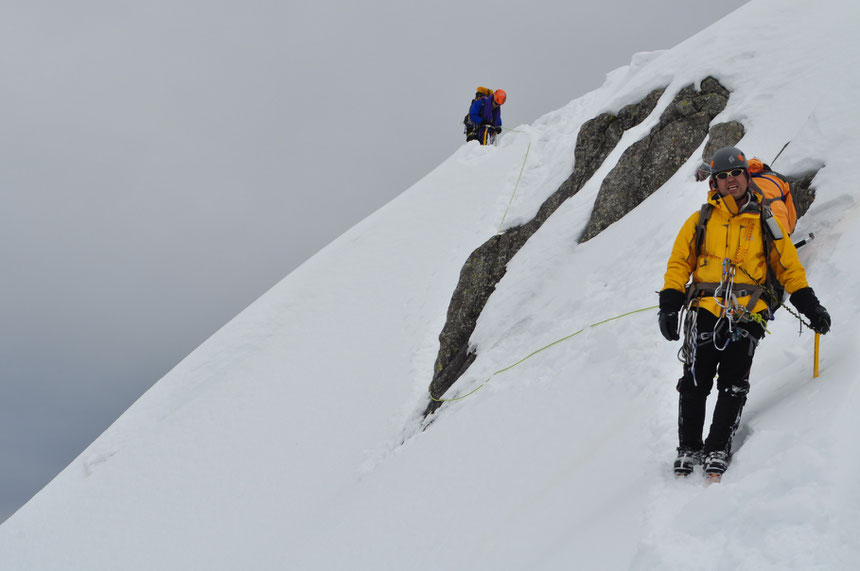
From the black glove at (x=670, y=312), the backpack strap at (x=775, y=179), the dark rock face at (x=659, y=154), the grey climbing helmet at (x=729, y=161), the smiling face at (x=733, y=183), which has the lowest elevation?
the black glove at (x=670, y=312)

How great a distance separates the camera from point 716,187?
456cm

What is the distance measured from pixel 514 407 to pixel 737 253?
4453 mm

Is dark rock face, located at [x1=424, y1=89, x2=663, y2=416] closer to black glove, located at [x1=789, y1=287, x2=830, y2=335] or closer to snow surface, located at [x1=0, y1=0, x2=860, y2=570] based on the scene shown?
snow surface, located at [x1=0, y1=0, x2=860, y2=570]

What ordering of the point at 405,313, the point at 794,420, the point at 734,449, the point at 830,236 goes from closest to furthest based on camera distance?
the point at 794,420 < the point at 734,449 < the point at 830,236 < the point at 405,313

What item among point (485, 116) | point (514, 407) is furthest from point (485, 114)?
point (514, 407)

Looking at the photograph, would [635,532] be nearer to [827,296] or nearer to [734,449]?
[734,449]

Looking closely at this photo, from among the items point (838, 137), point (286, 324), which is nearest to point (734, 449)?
point (838, 137)

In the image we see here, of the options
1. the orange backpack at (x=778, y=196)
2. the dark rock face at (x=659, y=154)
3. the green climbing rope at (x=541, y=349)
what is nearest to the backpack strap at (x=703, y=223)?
the orange backpack at (x=778, y=196)

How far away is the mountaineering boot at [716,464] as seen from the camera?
13.6 feet

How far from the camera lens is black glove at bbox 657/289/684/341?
4449mm

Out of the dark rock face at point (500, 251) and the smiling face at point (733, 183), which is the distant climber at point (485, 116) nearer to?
the dark rock face at point (500, 251)

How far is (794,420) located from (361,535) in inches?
233

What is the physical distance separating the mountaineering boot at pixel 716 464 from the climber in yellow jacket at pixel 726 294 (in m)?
0.07

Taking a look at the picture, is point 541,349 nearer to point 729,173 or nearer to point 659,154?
point 659,154
